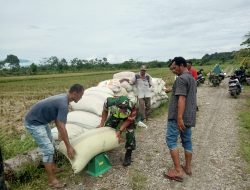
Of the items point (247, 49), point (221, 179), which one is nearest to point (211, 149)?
point (221, 179)

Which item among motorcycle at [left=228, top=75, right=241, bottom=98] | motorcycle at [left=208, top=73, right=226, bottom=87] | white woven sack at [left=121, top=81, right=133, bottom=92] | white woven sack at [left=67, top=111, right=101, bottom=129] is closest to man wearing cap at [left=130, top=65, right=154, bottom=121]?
white woven sack at [left=121, top=81, right=133, bottom=92]

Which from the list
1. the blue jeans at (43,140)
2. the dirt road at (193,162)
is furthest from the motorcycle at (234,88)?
the blue jeans at (43,140)

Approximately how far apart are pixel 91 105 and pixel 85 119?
615 mm

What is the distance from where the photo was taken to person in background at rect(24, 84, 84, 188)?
14.0 ft

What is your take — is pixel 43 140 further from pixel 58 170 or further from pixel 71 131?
pixel 71 131

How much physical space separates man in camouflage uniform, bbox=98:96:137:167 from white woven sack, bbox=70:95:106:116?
116 cm

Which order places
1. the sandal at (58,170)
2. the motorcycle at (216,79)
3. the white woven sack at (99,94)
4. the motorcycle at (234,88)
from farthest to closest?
the motorcycle at (216,79), the motorcycle at (234,88), the white woven sack at (99,94), the sandal at (58,170)

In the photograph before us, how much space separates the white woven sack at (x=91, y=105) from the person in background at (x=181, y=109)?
7.86ft

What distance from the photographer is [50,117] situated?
4.40m

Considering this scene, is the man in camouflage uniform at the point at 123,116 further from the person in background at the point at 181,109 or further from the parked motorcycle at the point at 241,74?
the parked motorcycle at the point at 241,74

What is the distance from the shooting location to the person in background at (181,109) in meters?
4.34

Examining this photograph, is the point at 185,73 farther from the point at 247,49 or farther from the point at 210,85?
the point at 210,85

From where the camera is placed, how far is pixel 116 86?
8195 millimetres

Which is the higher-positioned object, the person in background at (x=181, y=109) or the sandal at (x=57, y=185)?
the person in background at (x=181, y=109)
